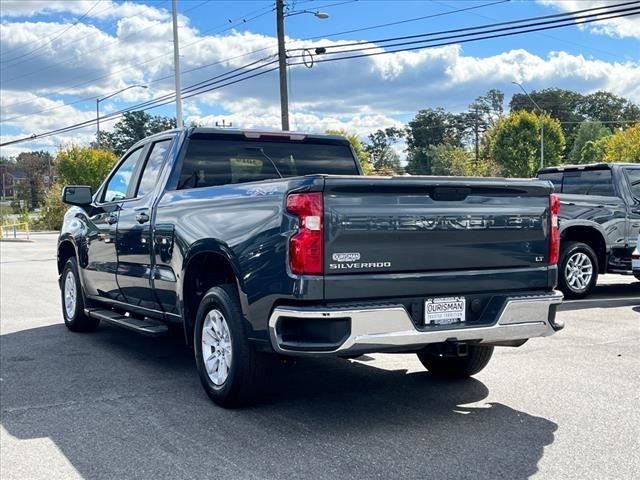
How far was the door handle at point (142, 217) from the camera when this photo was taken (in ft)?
21.7

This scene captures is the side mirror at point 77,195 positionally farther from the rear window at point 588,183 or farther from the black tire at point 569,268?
the rear window at point 588,183

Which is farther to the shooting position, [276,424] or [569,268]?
Result: [569,268]

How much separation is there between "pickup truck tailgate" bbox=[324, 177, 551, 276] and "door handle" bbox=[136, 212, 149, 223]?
2.62 metres

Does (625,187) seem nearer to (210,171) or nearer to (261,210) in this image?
(210,171)

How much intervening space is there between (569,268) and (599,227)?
0.82 meters

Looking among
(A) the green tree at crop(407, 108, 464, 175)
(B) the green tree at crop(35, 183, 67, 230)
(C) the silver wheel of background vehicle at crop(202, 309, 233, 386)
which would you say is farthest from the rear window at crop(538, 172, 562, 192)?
(A) the green tree at crop(407, 108, 464, 175)

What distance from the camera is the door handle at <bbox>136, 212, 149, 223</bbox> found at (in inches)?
261

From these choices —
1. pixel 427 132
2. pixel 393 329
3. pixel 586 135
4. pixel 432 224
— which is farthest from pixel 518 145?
pixel 393 329

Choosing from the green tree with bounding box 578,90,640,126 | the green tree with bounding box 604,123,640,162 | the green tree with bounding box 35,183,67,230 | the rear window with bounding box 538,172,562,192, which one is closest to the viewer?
the rear window with bounding box 538,172,562,192

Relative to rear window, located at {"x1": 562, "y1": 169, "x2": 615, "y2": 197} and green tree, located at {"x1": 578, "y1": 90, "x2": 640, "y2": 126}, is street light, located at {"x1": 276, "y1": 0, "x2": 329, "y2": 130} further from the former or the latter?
green tree, located at {"x1": 578, "y1": 90, "x2": 640, "y2": 126}

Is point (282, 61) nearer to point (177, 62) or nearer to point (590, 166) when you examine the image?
point (177, 62)

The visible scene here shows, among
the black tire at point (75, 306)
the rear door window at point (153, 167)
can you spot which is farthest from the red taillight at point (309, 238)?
the black tire at point (75, 306)

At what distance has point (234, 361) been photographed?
16.8 ft

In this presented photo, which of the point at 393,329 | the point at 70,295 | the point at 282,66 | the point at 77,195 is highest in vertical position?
the point at 282,66
